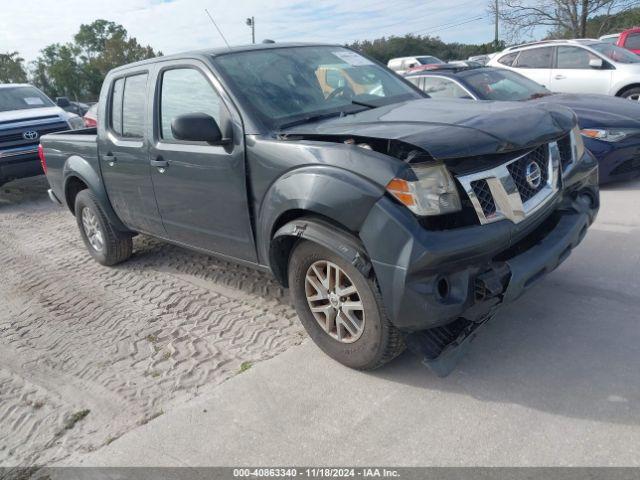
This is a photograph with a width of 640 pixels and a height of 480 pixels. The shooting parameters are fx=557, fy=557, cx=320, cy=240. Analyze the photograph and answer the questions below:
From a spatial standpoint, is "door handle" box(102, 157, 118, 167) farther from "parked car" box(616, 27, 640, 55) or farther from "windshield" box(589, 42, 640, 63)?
"parked car" box(616, 27, 640, 55)

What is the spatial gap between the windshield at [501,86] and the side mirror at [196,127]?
173 inches

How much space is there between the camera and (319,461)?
2537 mm

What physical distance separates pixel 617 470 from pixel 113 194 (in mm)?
4370

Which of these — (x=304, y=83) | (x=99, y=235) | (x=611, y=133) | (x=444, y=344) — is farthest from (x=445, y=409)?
(x=611, y=133)

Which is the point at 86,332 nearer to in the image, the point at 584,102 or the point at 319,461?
the point at 319,461

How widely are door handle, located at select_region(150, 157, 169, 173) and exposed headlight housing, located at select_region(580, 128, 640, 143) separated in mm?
4497

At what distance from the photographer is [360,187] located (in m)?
2.75

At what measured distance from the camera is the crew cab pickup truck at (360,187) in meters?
2.68

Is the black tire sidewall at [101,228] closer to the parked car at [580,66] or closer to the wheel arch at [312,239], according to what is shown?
the wheel arch at [312,239]

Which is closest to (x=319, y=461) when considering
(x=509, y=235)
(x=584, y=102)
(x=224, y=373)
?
(x=224, y=373)

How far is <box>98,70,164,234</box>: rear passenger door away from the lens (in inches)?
175

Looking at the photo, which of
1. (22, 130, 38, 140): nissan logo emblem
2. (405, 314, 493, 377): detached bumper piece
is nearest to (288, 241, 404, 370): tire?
(405, 314, 493, 377): detached bumper piece

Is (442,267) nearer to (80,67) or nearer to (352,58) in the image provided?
(352,58)

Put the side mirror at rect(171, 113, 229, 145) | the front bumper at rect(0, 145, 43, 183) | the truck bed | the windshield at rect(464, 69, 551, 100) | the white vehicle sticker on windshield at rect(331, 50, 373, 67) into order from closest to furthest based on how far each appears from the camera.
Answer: the side mirror at rect(171, 113, 229, 145), the white vehicle sticker on windshield at rect(331, 50, 373, 67), the truck bed, the windshield at rect(464, 69, 551, 100), the front bumper at rect(0, 145, 43, 183)
